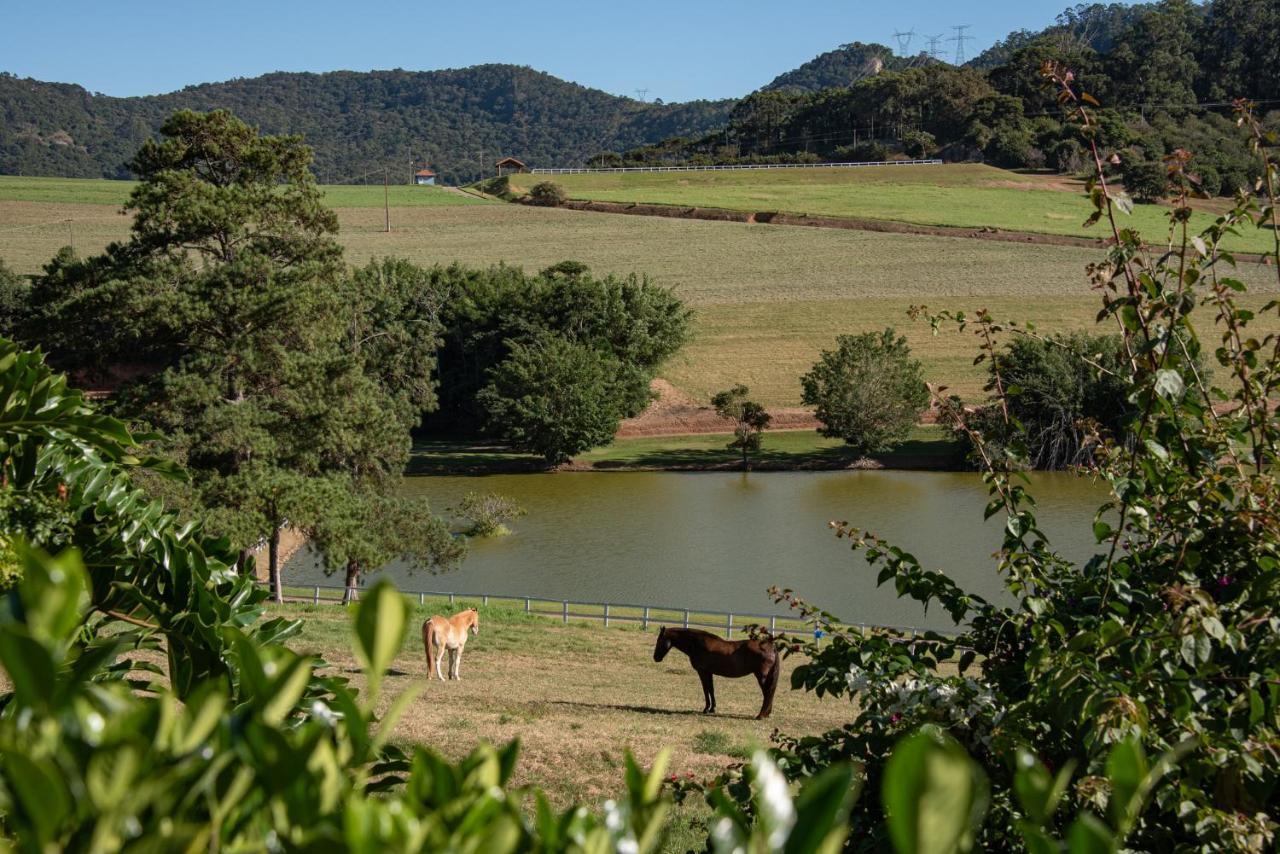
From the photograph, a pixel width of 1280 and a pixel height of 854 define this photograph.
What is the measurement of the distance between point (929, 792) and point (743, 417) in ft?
143

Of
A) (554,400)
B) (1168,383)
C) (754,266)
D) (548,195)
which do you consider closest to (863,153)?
(548,195)

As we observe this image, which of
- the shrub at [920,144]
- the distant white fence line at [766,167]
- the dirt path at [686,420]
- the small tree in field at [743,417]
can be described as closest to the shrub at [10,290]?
the dirt path at [686,420]

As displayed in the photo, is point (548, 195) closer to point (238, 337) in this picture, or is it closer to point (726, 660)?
point (238, 337)

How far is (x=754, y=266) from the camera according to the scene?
6800 cm

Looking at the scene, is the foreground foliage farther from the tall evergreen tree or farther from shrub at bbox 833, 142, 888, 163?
shrub at bbox 833, 142, 888, 163

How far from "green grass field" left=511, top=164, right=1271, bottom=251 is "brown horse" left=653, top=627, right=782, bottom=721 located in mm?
62522

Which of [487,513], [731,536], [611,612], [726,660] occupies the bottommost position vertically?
[731,536]

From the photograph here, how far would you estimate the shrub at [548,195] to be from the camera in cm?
8312

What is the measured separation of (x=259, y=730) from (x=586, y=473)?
41.3m

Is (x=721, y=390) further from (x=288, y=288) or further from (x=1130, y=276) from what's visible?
(x=1130, y=276)

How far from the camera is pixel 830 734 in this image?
167 inches

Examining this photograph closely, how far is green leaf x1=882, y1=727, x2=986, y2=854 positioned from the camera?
894 mm

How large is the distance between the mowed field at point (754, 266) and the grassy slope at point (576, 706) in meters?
32.5

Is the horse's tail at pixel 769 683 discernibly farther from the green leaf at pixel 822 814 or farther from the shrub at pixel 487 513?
the shrub at pixel 487 513
